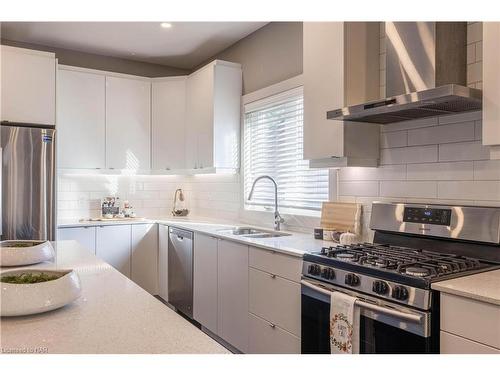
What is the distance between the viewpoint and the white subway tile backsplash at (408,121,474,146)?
88.2 inches

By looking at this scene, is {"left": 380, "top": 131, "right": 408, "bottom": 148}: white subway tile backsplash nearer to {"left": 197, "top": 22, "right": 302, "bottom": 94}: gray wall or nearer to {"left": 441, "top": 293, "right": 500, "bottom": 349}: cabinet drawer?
{"left": 197, "top": 22, "right": 302, "bottom": 94}: gray wall

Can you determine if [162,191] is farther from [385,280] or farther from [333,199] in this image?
[385,280]

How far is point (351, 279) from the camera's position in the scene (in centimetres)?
205

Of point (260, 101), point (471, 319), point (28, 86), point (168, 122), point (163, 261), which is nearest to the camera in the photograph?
point (471, 319)

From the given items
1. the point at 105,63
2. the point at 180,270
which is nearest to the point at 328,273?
the point at 180,270

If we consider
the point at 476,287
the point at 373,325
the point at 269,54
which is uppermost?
the point at 269,54

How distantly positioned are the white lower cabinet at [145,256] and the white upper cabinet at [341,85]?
7.42 feet

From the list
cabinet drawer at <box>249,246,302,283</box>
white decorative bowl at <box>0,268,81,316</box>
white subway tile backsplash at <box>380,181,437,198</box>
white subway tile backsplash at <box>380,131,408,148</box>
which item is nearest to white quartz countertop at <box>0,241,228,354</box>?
white decorative bowl at <box>0,268,81,316</box>

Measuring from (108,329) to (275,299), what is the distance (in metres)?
1.57

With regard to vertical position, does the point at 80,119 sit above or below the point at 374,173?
above

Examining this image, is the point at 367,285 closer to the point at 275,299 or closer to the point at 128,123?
the point at 275,299

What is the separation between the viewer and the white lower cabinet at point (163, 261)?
4.27 m

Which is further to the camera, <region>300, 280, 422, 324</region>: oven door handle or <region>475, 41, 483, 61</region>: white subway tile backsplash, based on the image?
<region>475, 41, 483, 61</region>: white subway tile backsplash

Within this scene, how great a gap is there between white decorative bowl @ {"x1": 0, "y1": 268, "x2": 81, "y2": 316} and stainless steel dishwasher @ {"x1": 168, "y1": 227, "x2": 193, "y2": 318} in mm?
2395
